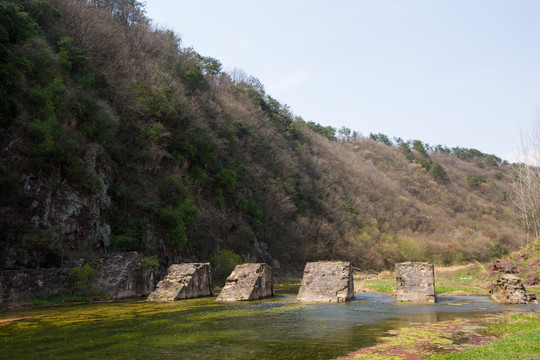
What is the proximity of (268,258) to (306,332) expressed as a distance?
111 ft

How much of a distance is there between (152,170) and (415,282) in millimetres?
21611

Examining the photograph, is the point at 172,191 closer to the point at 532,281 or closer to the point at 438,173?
the point at 532,281

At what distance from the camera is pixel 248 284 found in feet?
56.2

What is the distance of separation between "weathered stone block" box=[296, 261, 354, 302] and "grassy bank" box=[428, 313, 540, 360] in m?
7.44

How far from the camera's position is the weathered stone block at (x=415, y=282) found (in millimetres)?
15508

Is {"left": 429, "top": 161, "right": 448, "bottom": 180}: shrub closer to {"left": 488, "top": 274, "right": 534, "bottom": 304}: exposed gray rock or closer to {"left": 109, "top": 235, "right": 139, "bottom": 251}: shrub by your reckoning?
{"left": 109, "top": 235, "right": 139, "bottom": 251}: shrub

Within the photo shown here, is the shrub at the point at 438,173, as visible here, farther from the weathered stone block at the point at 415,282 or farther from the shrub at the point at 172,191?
the weathered stone block at the point at 415,282

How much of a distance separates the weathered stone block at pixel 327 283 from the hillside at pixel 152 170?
10.5 m

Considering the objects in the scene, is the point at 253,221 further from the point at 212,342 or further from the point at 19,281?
the point at 212,342

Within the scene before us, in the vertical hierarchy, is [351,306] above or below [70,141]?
below

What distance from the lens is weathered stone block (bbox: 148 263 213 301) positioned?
16781 mm

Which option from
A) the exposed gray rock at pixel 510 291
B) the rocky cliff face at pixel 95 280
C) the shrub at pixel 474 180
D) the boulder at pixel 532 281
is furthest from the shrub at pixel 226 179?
the shrub at pixel 474 180

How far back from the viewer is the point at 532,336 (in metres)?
7.29

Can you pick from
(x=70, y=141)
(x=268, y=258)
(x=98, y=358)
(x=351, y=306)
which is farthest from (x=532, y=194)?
(x=98, y=358)
